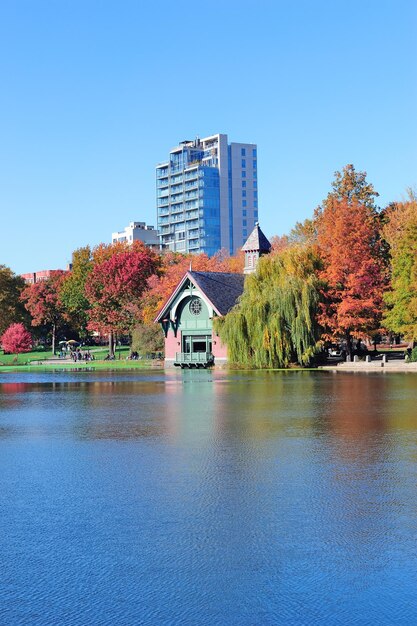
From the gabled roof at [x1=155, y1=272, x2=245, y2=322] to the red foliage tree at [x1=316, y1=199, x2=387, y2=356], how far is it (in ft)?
29.7

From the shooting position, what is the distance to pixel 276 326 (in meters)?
53.5

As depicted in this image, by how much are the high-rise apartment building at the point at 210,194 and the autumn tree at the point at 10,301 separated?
211ft

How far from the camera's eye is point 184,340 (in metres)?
67.4

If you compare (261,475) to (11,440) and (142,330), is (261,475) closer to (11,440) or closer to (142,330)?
(11,440)

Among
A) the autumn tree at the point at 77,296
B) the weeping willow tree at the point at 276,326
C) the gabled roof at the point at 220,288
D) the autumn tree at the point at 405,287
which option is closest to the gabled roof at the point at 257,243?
the gabled roof at the point at 220,288

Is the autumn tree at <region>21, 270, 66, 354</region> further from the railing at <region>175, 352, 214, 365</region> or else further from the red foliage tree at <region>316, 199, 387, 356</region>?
the red foliage tree at <region>316, 199, 387, 356</region>

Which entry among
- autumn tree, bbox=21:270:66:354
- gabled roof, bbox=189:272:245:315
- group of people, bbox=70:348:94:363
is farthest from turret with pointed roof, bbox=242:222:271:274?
autumn tree, bbox=21:270:66:354

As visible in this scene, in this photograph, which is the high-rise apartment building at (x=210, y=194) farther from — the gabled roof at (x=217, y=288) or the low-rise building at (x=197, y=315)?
the low-rise building at (x=197, y=315)

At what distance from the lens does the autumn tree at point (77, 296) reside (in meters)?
98.1

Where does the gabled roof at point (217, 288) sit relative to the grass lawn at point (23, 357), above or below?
above

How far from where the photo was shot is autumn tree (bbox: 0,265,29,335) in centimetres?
10094

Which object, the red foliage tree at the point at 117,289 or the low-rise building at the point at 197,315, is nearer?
the low-rise building at the point at 197,315

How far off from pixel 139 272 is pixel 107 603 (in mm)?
78697

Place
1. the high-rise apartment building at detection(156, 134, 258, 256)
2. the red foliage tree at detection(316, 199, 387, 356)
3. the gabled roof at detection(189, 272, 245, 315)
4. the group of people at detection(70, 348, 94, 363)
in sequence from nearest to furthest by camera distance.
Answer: the red foliage tree at detection(316, 199, 387, 356) → the gabled roof at detection(189, 272, 245, 315) → the group of people at detection(70, 348, 94, 363) → the high-rise apartment building at detection(156, 134, 258, 256)
